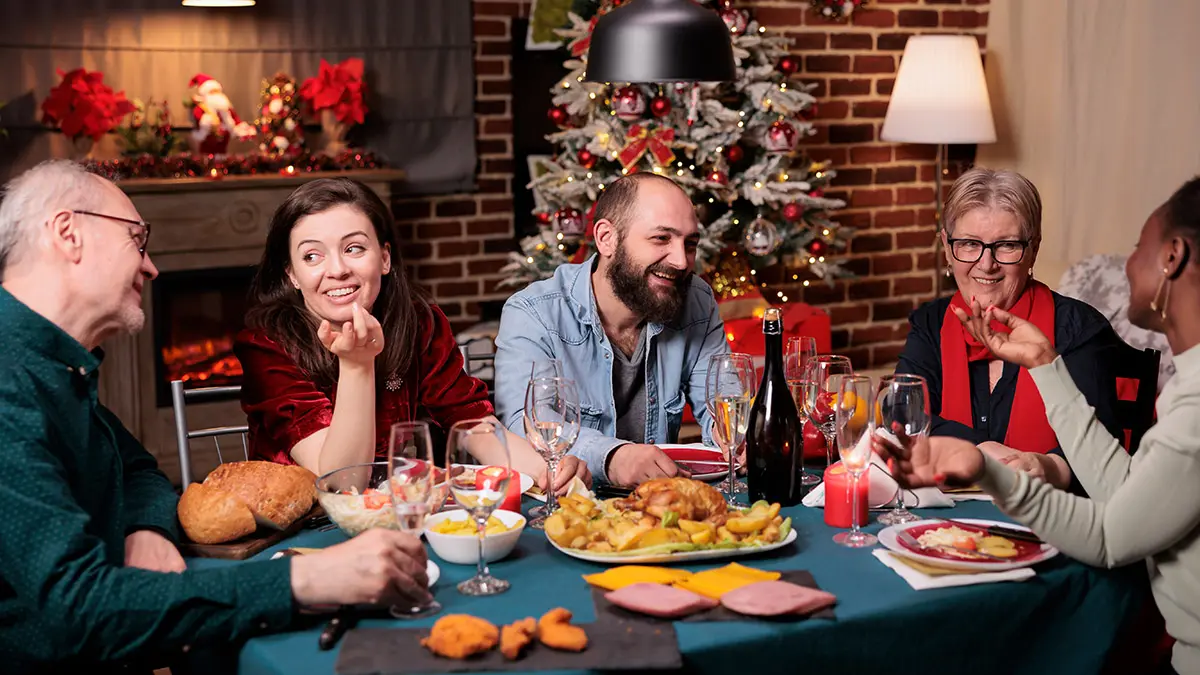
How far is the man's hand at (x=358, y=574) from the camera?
1.57 meters

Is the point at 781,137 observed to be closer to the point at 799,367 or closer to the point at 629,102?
the point at 629,102

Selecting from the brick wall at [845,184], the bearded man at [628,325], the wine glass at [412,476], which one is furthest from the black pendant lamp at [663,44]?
the brick wall at [845,184]

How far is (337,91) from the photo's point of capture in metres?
4.99

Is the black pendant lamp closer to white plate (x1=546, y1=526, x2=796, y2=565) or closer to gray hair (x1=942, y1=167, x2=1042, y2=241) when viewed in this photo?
gray hair (x1=942, y1=167, x2=1042, y2=241)

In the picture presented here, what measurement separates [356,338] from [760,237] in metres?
2.84

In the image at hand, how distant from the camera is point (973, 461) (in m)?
1.72

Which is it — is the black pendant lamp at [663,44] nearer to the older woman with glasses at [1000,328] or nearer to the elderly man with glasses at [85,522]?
the older woman with glasses at [1000,328]

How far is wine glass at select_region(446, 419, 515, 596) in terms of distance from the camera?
168 cm

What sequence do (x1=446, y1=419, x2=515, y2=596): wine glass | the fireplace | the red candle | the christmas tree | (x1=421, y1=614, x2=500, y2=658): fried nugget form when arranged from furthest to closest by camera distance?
1. the fireplace
2. the christmas tree
3. the red candle
4. (x1=446, y1=419, x2=515, y2=596): wine glass
5. (x1=421, y1=614, x2=500, y2=658): fried nugget

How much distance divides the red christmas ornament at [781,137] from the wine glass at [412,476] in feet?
11.0

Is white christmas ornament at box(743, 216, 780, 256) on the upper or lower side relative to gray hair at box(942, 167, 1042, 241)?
lower

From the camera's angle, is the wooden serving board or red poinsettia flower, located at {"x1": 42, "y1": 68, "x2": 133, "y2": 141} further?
red poinsettia flower, located at {"x1": 42, "y1": 68, "x2": 133, "y2": 141}

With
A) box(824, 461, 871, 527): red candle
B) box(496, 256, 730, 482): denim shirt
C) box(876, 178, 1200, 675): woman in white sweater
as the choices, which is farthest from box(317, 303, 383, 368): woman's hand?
box(876, 178, 1200, 675): woman in white sweater

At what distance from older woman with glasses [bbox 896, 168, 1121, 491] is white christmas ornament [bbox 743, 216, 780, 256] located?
6.94 ft
